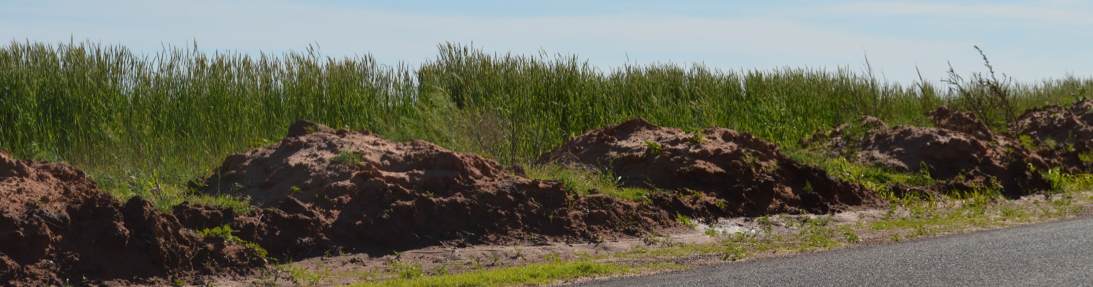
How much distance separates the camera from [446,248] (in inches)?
318

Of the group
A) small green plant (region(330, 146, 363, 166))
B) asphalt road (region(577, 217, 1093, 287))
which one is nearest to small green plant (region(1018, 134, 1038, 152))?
asphalt road (region(577, 217, 1093, 287))

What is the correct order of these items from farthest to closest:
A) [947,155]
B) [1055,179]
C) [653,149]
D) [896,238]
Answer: [947,155] → [1055,179] → [653,149] → [896,238]

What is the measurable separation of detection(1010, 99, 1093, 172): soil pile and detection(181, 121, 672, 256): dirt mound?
27.6 ft

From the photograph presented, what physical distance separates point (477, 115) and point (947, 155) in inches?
264

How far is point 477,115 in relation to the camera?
12375mm

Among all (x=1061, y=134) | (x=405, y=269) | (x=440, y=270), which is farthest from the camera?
(x=1061, y=134)

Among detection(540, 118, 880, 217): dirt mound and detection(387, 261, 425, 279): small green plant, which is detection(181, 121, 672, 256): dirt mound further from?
detection(540, 118, 880, 217): dirt mound

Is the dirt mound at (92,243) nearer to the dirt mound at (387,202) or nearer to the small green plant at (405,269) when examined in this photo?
the dirt mound at (387,202)

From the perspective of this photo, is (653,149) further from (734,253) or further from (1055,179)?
(1055,179)

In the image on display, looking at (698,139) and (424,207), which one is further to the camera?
(698,139)

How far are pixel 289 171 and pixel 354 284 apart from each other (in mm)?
2667

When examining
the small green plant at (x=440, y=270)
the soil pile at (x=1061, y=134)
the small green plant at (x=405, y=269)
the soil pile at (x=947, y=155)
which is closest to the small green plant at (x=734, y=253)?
the small green plant at (x=440, y=270)

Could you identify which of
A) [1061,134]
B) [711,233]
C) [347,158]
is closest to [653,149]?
[711,233]

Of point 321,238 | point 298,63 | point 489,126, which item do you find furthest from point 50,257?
point 298,63
